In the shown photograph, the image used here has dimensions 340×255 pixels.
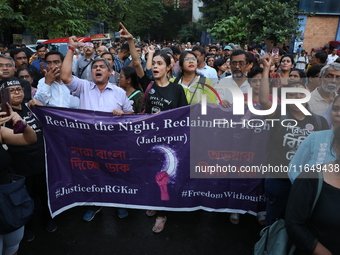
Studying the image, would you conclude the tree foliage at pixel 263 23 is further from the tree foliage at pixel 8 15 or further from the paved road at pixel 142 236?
the paved road at pixel 142 236

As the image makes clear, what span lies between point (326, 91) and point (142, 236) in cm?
278

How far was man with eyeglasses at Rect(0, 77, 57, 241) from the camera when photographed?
9.16ft

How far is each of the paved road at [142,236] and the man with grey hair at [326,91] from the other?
1575 millimetres

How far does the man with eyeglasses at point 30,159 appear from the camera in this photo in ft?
9.16

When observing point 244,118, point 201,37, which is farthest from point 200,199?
point 201,37

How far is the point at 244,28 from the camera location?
14.2 m

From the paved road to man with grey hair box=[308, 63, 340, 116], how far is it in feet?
5.17

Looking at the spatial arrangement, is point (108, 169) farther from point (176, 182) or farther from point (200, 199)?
point (200, 199)

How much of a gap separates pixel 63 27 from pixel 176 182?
1338 centimetres

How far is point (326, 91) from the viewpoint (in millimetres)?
3354

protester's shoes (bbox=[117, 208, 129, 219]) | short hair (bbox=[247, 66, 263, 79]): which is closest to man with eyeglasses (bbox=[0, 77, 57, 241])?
protester's shoes (bbox=[117, 208, 129, 219])

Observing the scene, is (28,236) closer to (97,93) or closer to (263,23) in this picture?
(97,93)

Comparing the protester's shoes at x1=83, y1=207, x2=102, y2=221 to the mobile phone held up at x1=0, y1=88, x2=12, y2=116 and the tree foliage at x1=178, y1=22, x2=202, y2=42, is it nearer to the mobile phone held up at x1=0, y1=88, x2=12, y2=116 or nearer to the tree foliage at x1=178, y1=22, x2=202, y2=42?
the mobile phone held up at x1=0, y1=88, x2=12, y2=116

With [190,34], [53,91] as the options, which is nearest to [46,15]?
[53,91]
